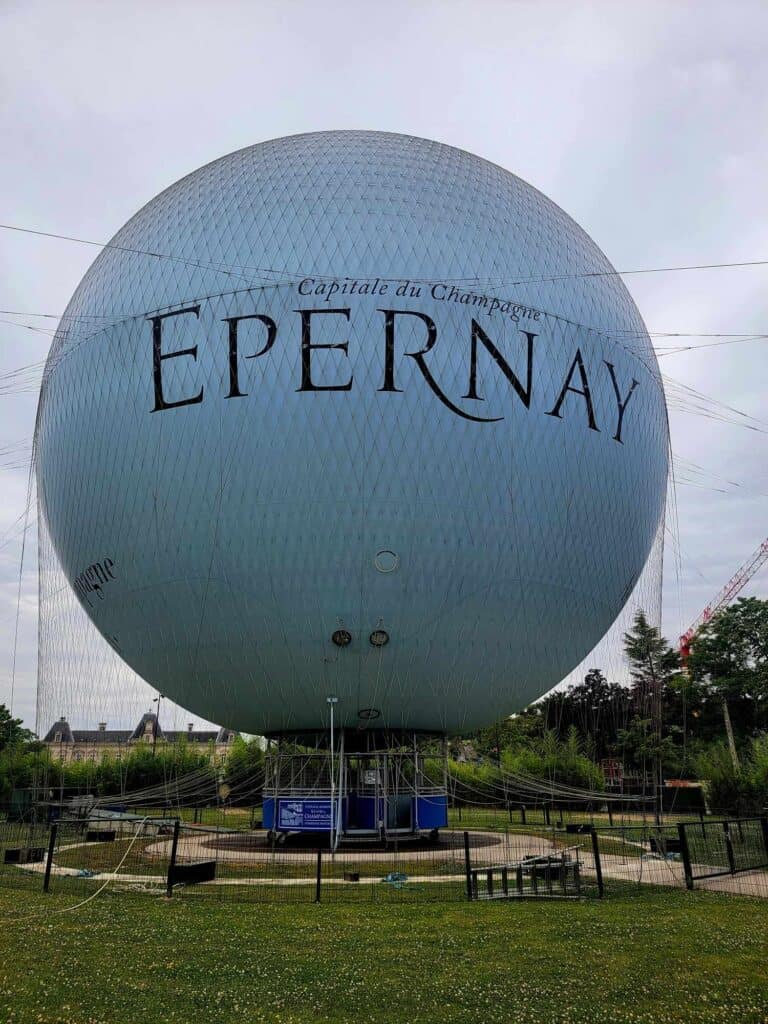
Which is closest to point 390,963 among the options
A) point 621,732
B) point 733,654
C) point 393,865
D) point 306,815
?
point 393,865

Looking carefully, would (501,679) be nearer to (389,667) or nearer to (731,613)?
(389,667)

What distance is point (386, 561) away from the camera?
17453 millimetres

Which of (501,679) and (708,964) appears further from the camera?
(501,679)

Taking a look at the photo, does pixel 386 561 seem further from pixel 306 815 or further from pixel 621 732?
pixel 621 732

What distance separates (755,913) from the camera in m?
11.5

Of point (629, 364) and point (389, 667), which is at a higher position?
point (629, 364)

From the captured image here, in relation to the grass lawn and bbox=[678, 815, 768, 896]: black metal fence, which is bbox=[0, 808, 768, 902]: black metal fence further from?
the grass lawn

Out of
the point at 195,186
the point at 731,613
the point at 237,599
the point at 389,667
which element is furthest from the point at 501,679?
the point at 731,613

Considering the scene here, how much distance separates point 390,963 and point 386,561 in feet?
31.0

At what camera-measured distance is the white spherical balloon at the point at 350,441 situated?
17.2 metres

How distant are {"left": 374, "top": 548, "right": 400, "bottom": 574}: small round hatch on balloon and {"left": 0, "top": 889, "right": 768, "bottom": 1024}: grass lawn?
688 cm

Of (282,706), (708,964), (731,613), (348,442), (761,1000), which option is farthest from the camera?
(731,613)

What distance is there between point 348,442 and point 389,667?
5279mm

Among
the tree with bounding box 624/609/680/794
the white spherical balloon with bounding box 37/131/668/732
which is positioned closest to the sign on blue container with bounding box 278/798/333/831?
the white spherical balloon with bounding box 37/131/668/732
